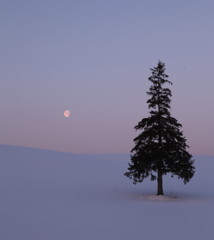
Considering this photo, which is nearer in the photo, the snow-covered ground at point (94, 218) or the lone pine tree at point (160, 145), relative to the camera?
the snow-covered ground at point (94, 218)

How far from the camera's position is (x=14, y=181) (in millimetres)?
36125

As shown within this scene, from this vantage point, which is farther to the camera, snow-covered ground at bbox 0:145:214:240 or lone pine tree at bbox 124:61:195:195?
lone pine tree at bbox 124:61:195:195

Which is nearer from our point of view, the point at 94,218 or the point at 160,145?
the point at 94,218

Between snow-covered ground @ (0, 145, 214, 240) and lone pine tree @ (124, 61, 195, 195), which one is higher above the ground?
lone pine tree @ (124, 61, 195, 195)

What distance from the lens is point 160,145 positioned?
28.7 meters

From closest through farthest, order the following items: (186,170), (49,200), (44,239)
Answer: (44,239)
(49,200)
(186,170)

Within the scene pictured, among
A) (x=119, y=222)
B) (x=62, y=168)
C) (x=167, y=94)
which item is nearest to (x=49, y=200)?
(x=119, y=222)

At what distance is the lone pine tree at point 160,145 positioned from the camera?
2814 cm

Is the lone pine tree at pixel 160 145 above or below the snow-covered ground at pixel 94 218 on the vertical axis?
above

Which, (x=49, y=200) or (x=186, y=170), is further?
(x=186, y=170)

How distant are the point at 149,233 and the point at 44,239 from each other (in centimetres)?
473

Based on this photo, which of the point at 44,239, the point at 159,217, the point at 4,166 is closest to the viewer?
the point at 44,239

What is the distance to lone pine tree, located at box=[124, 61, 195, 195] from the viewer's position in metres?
28.1

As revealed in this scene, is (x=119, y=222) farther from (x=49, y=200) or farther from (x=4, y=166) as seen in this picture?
(x=4, y=166)
